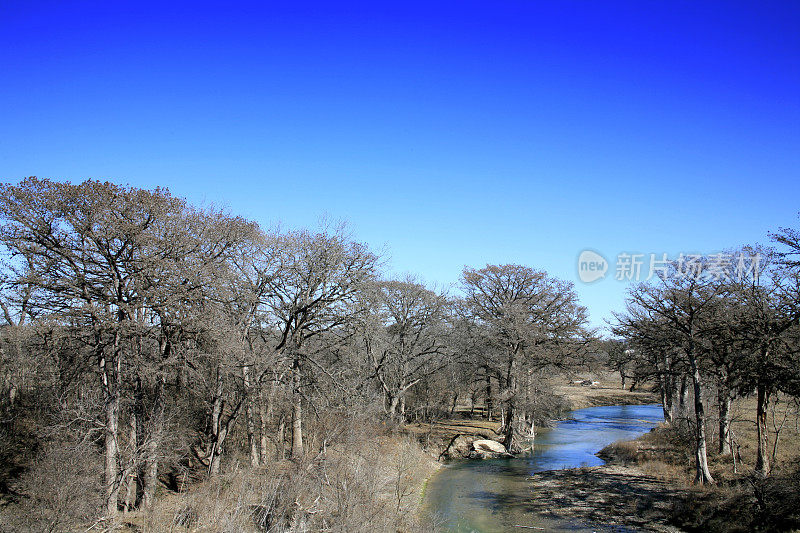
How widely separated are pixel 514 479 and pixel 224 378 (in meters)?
17.7

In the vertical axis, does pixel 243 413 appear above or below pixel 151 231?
below

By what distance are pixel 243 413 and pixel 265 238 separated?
27.8ft

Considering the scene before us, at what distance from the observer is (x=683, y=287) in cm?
2220

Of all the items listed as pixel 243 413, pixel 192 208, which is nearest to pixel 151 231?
pixel 192 208

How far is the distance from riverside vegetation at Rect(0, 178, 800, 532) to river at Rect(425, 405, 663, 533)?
1770mm

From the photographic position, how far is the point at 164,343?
1819 centimetres

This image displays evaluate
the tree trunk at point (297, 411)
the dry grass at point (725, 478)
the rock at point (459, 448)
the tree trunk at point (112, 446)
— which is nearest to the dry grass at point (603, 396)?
the rock at point (459, 448)

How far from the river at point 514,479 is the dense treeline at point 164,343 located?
4.42 metres

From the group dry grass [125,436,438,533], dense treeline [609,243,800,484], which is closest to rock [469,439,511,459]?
dense treeline [609,243,800,484]

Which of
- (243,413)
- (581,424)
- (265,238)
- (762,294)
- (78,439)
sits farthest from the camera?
(581,424)

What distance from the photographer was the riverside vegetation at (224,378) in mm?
14750

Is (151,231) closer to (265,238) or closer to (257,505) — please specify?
(265,238)

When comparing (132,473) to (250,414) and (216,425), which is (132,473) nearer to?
(216,425)

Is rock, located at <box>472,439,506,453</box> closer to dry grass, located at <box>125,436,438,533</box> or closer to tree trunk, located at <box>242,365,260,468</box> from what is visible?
dry grass, located at <box>125,436,438,533</box>
